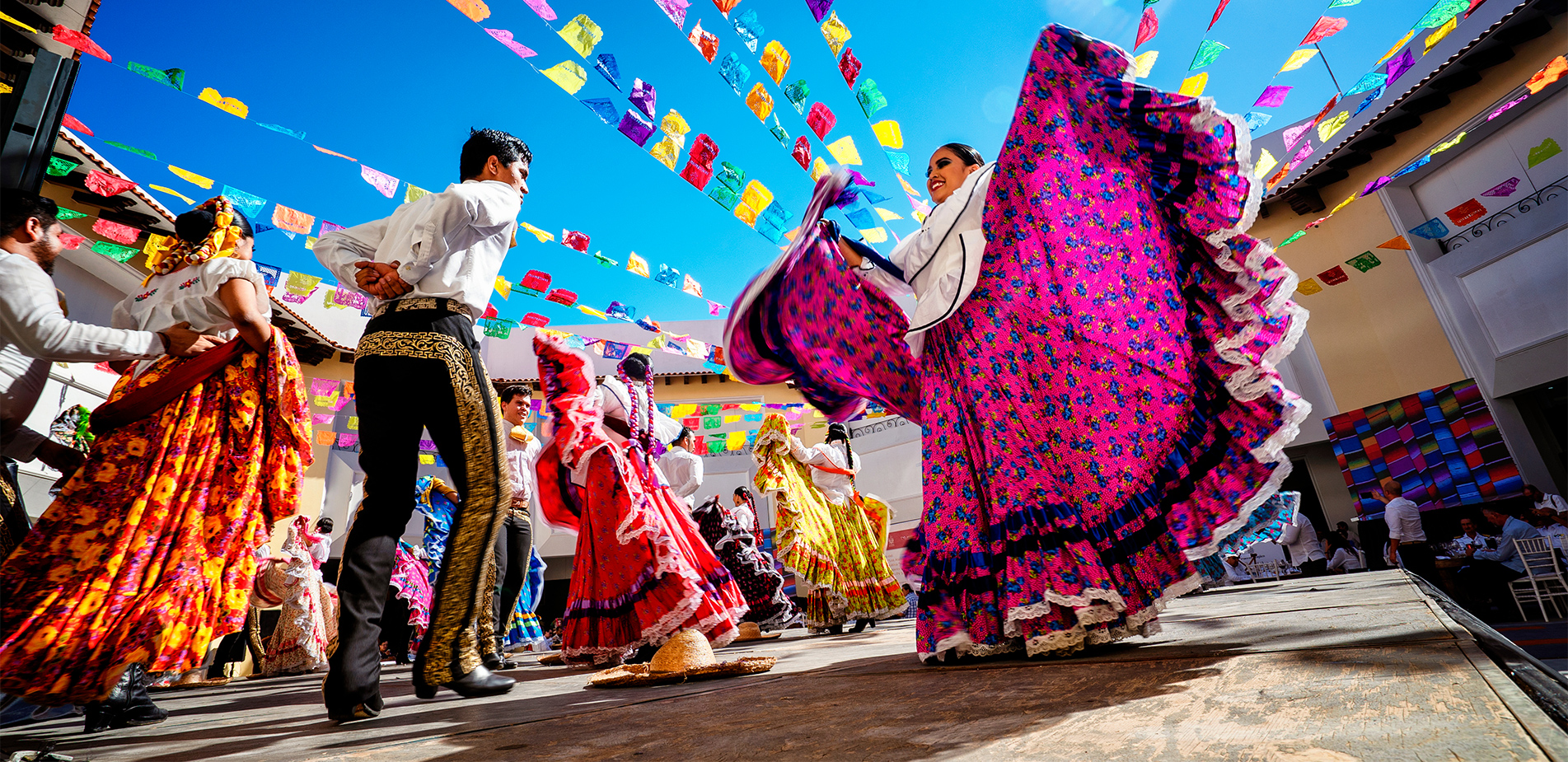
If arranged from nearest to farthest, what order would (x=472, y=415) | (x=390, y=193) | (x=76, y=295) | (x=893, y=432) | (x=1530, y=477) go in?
(x=472, y=415), (x=390, y=193), (x=76, y=295), (x=1530, y=477), (x=893, y=432)

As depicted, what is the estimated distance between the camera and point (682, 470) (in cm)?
488

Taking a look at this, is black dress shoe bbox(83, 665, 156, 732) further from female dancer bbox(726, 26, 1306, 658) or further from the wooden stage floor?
female dancer bbox(726, 26, 1306, 658)

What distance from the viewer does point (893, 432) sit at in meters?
15.5

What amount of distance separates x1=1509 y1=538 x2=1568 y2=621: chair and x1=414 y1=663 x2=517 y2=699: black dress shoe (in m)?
7.70

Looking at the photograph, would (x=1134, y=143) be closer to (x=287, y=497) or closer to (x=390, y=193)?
(x=287, y=497)

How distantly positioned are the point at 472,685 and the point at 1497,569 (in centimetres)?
928

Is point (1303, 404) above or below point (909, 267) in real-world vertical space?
below

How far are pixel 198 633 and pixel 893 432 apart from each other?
46.8 feet

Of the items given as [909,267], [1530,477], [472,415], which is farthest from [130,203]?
[1530,477]

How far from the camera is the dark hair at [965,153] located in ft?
8.38

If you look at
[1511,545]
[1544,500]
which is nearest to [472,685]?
[1511,545]

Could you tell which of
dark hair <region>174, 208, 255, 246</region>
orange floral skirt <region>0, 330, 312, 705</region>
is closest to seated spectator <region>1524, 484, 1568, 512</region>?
orange floral skirt <region>0, 330, 312, 705</region>

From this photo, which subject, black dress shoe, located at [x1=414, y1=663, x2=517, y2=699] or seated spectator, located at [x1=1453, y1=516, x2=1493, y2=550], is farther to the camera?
seated spectator, located at [x1=1453, y1=516, x2=1493, y2=550]

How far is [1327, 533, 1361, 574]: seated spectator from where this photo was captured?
32.8 feet
